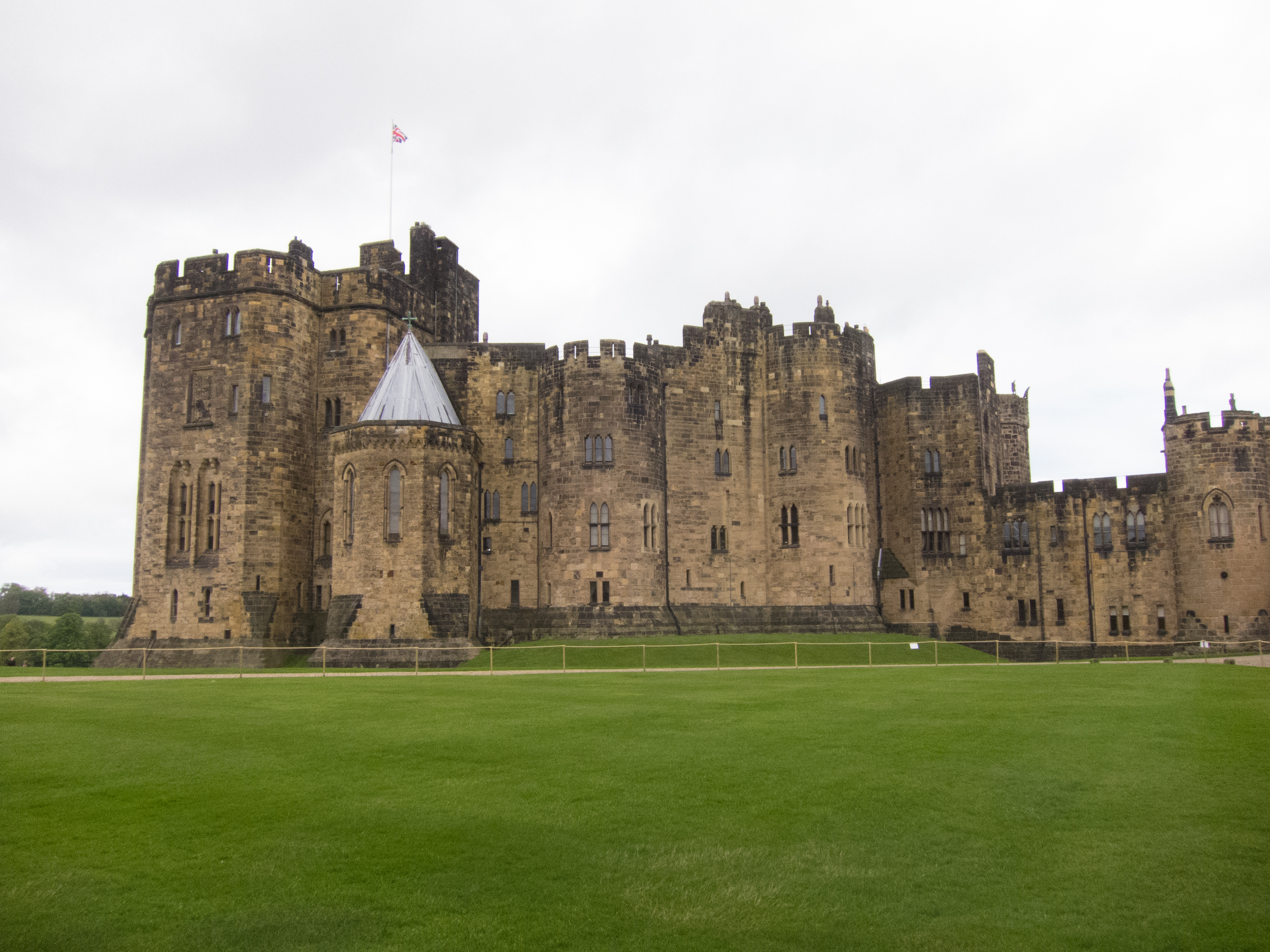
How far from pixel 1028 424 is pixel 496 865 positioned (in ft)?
210

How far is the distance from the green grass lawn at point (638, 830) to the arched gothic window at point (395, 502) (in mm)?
23931

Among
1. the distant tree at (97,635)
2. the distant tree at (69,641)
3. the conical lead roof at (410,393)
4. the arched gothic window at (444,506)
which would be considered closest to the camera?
the arched gothic window at (444,506)

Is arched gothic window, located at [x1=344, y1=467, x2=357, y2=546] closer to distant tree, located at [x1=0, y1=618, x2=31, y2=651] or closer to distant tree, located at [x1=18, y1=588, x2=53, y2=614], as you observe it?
distant tree, located at [x1=0, y1=618, x2=31, y2=651]

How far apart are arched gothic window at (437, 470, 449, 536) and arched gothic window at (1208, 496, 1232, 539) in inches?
1386

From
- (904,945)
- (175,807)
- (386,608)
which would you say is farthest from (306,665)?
(904,945)

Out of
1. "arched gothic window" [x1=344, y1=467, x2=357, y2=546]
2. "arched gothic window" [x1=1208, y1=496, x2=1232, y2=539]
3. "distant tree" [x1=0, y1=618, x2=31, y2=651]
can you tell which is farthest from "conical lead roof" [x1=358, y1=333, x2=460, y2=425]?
"arched gothic window" [x1=1208, y1=496, x2=1232, y2=539]

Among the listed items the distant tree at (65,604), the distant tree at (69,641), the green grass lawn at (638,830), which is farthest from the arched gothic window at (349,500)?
the distant tree at (65,604)

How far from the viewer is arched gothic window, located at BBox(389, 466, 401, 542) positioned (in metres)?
44.8

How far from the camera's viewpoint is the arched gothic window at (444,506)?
45344 mm

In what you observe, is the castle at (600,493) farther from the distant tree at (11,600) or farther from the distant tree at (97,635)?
the distant tree at (11,600)

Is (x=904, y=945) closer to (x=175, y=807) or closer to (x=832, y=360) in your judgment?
(x=175, y=807)

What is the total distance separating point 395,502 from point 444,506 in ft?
7.08

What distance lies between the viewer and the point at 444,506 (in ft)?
150

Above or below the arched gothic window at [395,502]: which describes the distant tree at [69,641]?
below
